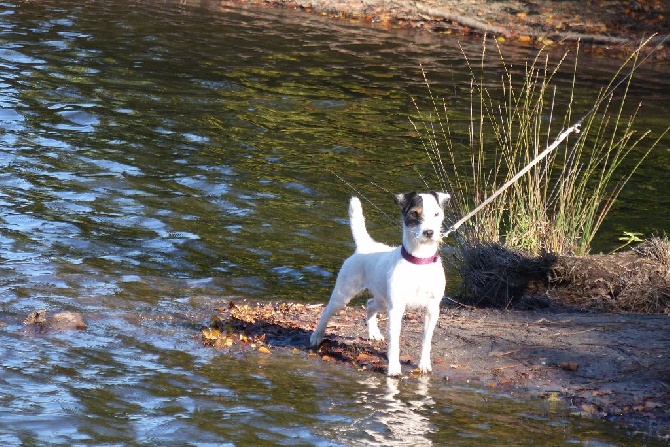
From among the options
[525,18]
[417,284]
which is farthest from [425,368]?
[525,18]

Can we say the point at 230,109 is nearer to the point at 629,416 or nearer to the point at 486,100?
the point at 486,100

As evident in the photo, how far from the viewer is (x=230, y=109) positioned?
54.7ft

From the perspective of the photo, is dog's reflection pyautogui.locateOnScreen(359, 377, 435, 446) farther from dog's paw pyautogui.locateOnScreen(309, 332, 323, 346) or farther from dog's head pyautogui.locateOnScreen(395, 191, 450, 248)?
dog's head pyautogui.locateOnScreen(395, 191, 450, 248)

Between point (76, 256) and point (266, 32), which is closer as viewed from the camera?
point (76, 256)

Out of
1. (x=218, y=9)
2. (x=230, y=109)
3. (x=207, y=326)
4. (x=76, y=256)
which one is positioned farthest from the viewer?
(x=218, y=9)

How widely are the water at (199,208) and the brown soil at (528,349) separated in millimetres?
258

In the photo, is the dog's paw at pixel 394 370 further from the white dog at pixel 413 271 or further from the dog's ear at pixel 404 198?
the dog's ear at pixel 404 198

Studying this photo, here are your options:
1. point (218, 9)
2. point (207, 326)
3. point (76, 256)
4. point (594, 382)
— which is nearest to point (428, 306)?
point (594, 382)

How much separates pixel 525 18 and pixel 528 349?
61.5ft

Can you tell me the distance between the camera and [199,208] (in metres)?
12.2

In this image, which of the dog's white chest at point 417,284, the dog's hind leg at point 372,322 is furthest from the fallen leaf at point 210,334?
the dog's white chest at point 417,284

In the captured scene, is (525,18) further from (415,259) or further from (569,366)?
(415,259)

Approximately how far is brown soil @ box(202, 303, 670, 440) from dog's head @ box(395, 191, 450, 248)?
0.98 m

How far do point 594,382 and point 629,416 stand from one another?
22.3 inches
